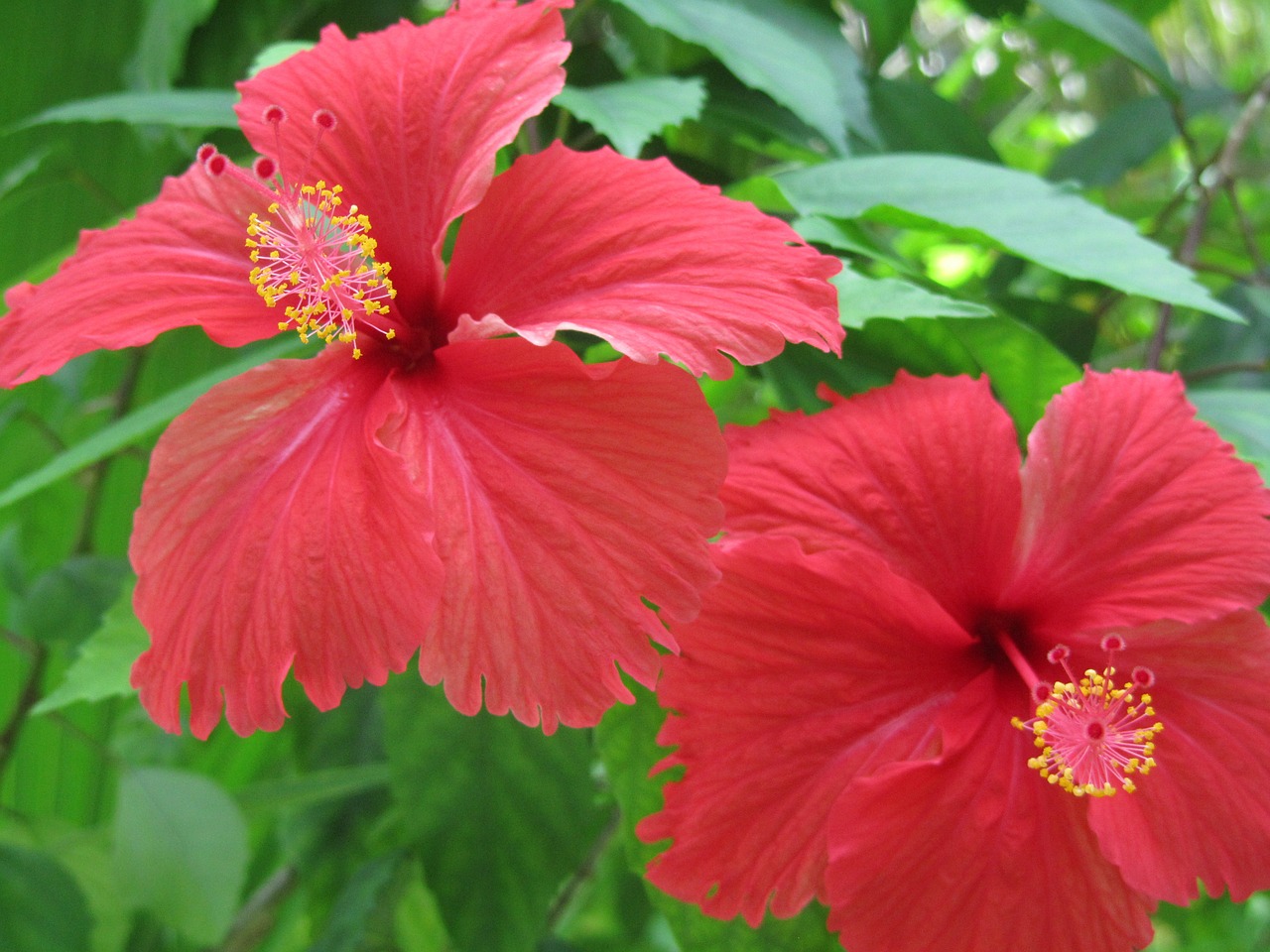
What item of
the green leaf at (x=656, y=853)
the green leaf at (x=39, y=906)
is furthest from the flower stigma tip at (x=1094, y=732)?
the green leaf at (x=39, y=906)

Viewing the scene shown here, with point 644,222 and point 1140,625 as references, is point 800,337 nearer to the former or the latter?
point 644,222

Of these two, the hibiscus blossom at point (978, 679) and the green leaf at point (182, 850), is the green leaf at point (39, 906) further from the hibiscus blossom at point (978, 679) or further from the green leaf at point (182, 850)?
the hibiscus blossom at point (978, 679)

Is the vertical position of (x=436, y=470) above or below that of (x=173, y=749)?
above

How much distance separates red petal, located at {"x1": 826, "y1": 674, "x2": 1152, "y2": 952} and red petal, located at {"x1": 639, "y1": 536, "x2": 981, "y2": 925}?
0.8 inches

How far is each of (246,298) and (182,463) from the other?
0.08 meters

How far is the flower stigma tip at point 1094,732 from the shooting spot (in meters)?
0.41

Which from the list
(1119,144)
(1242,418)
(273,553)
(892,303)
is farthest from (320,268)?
(1119,144)

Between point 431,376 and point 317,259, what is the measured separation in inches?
2.5

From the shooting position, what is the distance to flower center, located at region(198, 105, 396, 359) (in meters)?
0.43

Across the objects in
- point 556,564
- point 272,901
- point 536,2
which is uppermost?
point 536,2

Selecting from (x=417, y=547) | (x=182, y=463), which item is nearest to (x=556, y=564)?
(x=417, y=547)

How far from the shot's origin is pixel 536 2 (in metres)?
0.44

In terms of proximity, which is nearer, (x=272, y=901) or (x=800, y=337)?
(x=800, y=337)

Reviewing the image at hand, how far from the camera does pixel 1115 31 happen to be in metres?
0.79
